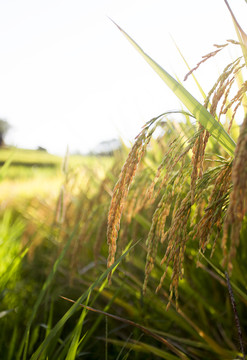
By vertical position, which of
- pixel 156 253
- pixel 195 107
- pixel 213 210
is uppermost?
pixel 195 107

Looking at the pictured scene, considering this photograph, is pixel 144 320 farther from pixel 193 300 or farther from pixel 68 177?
pixel 68 177

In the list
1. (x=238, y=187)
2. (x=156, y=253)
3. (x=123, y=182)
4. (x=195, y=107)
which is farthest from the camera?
(x=156, y=253)

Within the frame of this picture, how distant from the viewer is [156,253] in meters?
1.39

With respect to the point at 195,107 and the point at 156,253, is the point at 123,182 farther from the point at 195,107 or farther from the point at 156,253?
the point at 156,253

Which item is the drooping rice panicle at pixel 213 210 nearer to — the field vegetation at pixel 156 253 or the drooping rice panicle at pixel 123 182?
the field vegetation at pixel 156 253

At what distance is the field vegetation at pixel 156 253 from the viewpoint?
2.94 feet

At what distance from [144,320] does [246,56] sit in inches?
59.5

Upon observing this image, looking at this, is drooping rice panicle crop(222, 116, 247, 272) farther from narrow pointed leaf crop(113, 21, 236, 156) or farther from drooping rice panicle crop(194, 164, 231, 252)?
narrow pointed leaf crop(113, 21, 236, 156)

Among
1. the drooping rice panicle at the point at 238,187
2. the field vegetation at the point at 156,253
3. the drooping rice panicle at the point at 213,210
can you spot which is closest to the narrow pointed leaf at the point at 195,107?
the field vegetation at the point at 156,253

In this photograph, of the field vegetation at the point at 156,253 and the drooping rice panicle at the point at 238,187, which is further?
the field vegetation at the point at 156,253

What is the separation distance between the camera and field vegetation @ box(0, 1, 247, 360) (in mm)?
896

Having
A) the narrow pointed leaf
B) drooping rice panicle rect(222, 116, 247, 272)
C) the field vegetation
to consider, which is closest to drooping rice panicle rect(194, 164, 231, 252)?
the field vegetation

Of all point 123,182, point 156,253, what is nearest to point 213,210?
point 123,182

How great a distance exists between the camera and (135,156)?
0.89 metres
